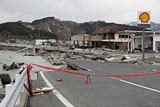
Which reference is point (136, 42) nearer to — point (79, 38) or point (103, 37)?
point (103, 37)

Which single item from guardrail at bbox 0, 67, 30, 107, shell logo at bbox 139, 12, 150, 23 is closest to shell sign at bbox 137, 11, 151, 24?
shell logo at bbox 139, 12, 150, 23

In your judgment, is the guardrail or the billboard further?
the billboard

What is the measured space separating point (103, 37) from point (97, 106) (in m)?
57.5

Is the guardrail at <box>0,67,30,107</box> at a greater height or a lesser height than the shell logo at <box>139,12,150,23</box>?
lesser

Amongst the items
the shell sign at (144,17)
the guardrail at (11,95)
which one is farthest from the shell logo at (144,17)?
the guardrail at (11,95)

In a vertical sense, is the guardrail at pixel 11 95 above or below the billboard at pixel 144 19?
below

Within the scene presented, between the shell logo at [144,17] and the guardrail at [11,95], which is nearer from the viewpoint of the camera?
the guardrail at [11,95]

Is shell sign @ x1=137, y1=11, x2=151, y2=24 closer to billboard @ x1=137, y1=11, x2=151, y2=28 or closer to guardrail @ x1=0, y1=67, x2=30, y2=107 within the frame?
billboard @ x1=137, y1=11, x2=151, y2=28

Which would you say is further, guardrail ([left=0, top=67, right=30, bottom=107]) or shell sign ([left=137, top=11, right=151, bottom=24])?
shell sign ([left=137, top=11, right=151, bottom=24])

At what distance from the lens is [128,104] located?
5312 mm

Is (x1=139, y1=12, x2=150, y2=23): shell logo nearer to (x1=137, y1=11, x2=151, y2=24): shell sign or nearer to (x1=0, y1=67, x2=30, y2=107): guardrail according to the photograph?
(x1=137, y1=11, x2=151, y2=24): shell sign

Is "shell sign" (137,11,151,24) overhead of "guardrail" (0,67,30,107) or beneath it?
overhead

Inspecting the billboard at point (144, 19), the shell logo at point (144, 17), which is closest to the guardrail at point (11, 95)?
the billboard at point (144, 19)

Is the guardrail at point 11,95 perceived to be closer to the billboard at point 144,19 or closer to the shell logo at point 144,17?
the billboard at point 144,19
